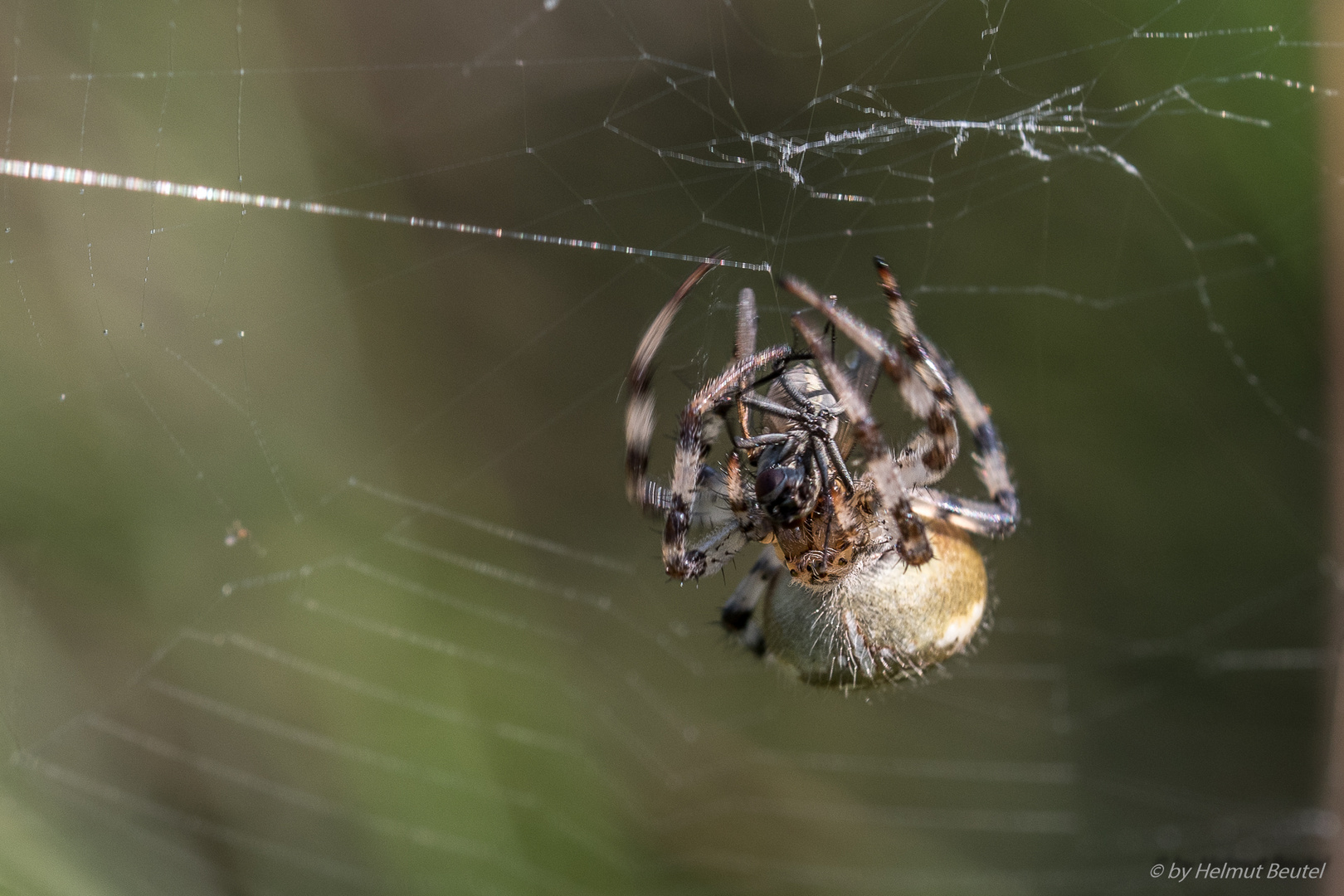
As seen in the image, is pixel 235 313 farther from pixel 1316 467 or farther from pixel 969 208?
pixel 1316 467

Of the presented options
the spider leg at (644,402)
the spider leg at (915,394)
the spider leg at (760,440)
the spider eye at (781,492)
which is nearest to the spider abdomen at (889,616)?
the spider leg at (915,394)

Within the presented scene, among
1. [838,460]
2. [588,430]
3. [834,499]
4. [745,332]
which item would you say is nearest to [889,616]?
[834,499]

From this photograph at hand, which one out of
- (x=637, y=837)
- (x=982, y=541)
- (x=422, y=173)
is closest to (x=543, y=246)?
(x=422, y=173)

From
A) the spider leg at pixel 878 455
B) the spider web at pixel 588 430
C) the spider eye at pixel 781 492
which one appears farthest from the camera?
the spider web at pixel 588 430

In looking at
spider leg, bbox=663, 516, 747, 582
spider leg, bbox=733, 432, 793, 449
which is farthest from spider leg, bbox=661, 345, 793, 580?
spider leg, bbox=733, 432, 793, 449

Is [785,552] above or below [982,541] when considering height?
above

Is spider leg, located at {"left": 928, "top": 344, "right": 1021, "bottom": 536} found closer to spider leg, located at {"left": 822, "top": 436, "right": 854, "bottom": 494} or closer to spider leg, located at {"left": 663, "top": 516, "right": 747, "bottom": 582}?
spider leg, located at {"left": 822, "top": 436, "right": 854, "bottom": 494}

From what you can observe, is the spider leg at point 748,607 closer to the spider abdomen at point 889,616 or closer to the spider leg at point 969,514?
the spider abdomen at point 889,616
